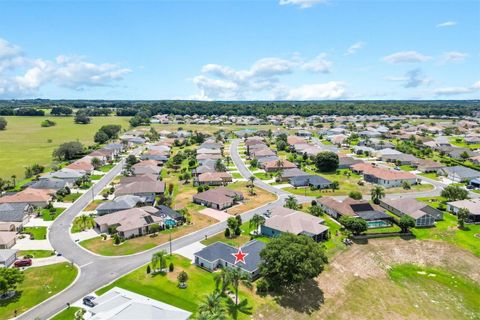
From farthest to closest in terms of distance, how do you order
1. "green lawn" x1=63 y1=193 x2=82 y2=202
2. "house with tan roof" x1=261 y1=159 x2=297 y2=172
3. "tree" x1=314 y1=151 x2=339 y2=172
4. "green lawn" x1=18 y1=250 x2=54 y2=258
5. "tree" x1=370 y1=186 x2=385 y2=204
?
"house with tan roof" x1=261 y1=159 x2=297 y2=172 < "tree" x1=314 y1=151 x2=339 y2=172 < "green lawn" x1=63 y1=193 x2=82 y2=202 < "tree" x1=370 y1=186 x2=385 y2=204 < "green lawn" x1=18 y1=250 x2=54 y2=258

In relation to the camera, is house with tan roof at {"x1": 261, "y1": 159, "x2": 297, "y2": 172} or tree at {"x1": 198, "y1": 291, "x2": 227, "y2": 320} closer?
tree at {"x1": 198, "y1": 291, "x2": 227, "y2": 320}

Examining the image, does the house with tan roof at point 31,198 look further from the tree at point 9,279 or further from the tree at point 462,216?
the tree at point 462,216

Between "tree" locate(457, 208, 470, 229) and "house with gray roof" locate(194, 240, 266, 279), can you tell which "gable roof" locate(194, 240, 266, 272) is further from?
"tree" locate(457, 208, 470, 229)

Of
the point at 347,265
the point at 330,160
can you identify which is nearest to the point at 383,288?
the point at 347,265

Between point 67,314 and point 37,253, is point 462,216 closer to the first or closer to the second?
point 67,314

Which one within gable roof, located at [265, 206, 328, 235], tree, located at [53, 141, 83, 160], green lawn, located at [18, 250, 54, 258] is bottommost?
green lawn, located at [18, 250, 54, 258]

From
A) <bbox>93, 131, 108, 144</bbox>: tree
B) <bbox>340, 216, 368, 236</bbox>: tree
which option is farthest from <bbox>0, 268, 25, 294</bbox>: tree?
<bbox>93, 131, 108, 144</bbox>: tree
